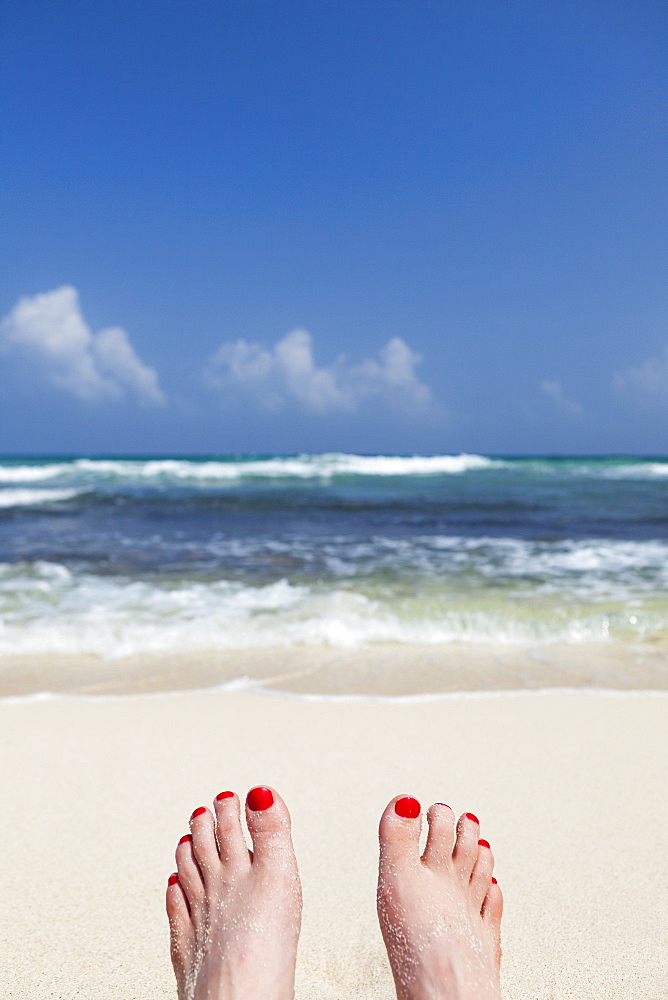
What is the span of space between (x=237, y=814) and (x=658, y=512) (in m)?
10.1

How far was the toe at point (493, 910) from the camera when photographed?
1.52 meters

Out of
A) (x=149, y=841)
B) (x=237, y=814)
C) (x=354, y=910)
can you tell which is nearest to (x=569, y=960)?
(x=354, y=910)

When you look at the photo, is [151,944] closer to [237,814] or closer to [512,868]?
[237,814]

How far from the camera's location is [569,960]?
4.48ft

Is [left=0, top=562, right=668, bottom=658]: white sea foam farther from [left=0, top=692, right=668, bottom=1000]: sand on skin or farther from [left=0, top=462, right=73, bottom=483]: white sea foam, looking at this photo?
[left=0, top=462, right=73, bottom=483]: white sea foam

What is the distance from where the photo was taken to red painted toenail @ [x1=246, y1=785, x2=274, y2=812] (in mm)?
1647

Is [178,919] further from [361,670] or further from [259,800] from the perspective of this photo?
[361,670]

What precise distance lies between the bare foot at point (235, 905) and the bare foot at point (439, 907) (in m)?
0.22

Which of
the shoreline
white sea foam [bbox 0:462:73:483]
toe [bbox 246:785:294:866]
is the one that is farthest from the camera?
white sea foam [bbox 0:462:73:483]

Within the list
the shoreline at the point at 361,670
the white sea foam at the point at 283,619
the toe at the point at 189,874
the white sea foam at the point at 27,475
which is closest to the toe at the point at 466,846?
the toe at the point at 189,874

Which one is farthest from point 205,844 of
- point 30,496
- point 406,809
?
point 30,496

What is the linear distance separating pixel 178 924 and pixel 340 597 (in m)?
3.05

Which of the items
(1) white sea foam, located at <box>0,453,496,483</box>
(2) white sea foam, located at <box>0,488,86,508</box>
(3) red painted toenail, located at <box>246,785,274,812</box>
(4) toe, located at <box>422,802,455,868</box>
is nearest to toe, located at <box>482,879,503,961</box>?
(4) toe, located at <box>422,802,455,868</box>

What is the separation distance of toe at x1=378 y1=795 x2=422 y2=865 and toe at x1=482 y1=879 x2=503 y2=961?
0.60ft
